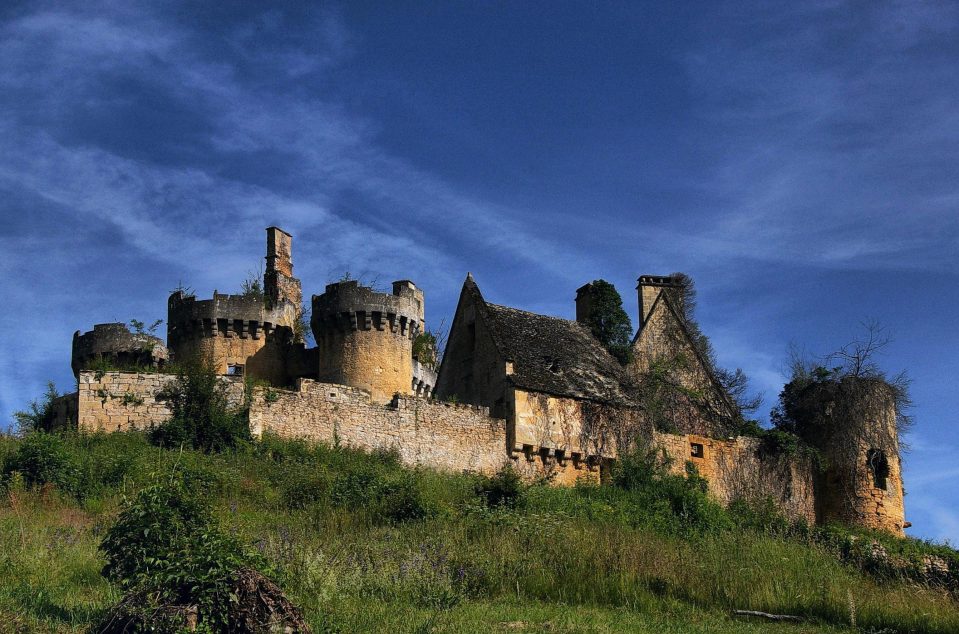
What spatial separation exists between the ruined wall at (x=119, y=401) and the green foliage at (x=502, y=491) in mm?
7756

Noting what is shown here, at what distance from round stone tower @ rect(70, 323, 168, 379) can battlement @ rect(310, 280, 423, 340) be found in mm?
4250

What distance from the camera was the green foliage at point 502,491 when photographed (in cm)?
2544

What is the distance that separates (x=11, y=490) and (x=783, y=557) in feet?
47.6

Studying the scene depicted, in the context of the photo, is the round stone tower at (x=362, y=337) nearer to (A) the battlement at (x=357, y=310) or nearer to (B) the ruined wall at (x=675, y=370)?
(A) the battlement at (x=357, y=310)

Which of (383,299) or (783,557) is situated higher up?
(383,299)

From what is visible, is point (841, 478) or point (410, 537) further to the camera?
point (841, 478)

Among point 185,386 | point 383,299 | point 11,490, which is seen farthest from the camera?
point 383,299

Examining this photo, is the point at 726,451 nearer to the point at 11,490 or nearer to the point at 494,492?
the point at 494,492

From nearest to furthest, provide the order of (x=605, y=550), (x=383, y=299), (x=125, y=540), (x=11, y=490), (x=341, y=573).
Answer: (x=125, y=540) → (x=341, y=573) → (x=605, y=550) → (x=11, y=490) → (x=383, y=299)

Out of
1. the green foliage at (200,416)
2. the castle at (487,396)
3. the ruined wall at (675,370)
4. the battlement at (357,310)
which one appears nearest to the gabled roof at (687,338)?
the ruined wall at (675,370)

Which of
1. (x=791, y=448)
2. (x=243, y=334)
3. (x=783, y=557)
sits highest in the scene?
(x=243, y=334)

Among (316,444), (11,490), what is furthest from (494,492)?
(11,490)

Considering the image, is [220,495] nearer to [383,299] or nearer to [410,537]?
[410,537]

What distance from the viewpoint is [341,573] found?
53.5 feet
